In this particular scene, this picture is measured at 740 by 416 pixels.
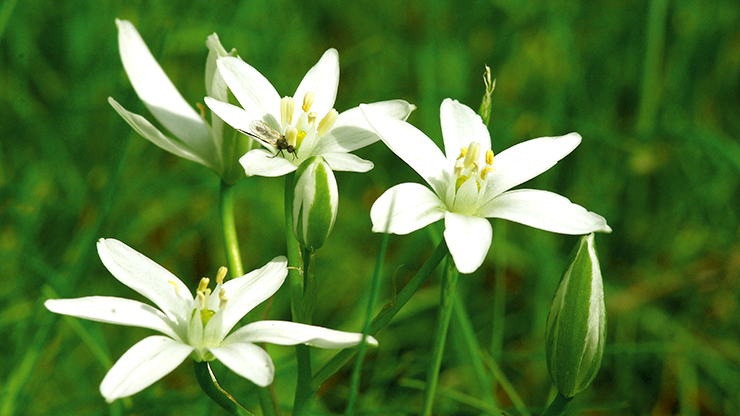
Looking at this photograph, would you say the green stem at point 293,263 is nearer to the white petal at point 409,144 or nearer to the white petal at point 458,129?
the white petal at point 409,144

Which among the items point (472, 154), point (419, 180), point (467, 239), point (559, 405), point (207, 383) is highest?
point (472, 154)

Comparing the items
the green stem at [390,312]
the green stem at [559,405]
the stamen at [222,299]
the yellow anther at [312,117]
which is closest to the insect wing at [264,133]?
the yellow anther at [312,117]

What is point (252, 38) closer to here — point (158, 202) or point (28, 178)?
point (158, 202)

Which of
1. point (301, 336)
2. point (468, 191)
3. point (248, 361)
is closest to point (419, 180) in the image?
point (468, 191)

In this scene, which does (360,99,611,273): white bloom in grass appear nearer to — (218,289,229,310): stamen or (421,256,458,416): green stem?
(421,256,458,416): green stem

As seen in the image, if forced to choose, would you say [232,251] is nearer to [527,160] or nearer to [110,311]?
[110,311]

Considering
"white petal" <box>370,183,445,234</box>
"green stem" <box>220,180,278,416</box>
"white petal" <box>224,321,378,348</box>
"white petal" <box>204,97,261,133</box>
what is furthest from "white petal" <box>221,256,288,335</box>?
"white petal" <box>204,97,261,133</box>
